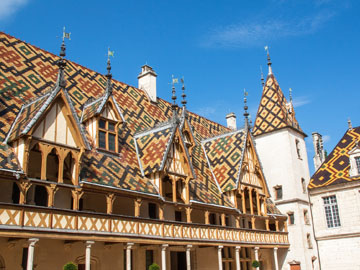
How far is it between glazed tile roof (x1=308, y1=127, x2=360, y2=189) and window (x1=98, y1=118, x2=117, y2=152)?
1912 cm

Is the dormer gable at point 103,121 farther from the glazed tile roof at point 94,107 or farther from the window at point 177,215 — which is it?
the window at point 177,215

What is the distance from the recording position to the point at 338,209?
32344 millimetres

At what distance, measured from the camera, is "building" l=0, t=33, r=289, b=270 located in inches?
614

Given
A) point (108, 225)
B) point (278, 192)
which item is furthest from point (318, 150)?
point (108, 225)

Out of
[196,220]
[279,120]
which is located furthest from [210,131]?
[196,220]

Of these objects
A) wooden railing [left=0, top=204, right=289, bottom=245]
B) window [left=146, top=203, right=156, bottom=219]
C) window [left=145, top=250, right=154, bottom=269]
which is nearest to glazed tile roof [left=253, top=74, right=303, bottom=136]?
wooden railing [left=0, top=204, right=289, bottom=245]

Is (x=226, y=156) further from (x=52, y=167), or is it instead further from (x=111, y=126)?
(x=52, y=167)

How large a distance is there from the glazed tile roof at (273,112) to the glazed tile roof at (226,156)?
655cm

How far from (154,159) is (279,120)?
16384mm

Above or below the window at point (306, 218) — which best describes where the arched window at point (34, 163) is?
above

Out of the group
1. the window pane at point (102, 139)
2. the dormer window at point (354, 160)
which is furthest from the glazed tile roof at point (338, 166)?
the window pane at point (102, 139)

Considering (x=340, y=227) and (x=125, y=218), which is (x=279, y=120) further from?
(x=125, y=218)

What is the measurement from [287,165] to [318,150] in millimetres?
8963

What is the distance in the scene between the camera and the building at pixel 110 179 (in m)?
15.6
